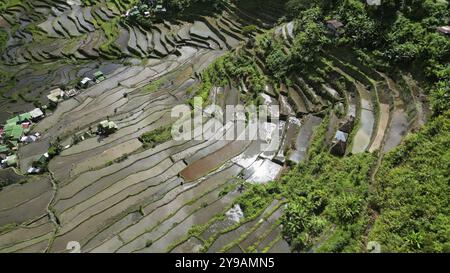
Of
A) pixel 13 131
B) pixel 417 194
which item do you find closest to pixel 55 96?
pixel 13 131

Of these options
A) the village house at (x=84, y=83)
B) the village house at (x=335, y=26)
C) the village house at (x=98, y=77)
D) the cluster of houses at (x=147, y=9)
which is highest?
the village house at (x=335, y=26)

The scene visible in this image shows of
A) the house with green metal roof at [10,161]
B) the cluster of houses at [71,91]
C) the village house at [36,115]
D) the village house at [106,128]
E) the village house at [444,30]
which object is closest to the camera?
the village house at [444,30]

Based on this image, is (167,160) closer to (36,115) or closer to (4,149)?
(4,149)

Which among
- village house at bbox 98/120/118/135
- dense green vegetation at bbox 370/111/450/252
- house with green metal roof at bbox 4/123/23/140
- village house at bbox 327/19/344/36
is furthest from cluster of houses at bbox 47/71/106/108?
dense green vegetation at bbox 370/111/450/252

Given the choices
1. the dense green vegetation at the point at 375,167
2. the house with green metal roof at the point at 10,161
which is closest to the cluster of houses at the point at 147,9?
the dense green vegetation at the point at 375,167

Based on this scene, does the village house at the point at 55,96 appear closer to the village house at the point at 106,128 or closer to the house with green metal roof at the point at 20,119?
the house with green metal roof at the point at 20,119

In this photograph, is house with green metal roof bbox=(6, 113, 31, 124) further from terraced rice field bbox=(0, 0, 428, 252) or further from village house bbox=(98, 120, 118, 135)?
village house bbox=(98, 120, 118, 135)
